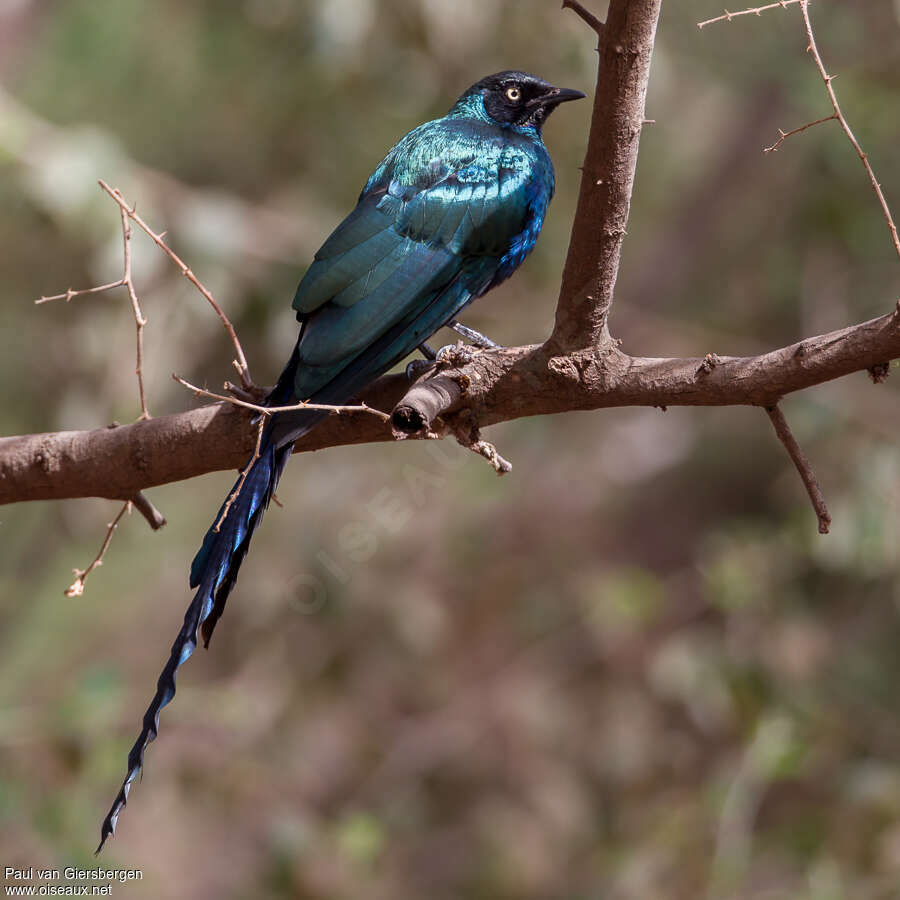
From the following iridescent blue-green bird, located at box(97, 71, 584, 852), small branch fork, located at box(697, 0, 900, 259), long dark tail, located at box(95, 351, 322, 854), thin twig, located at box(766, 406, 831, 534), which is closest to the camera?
small branch fork, located at box(697, 0, 900, 259)

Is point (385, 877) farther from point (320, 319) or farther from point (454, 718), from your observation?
point (320, 319)

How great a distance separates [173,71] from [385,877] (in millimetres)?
4438

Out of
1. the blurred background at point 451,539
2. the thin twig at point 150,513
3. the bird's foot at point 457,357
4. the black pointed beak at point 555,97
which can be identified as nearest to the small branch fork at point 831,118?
the bird's foot at point 457,357

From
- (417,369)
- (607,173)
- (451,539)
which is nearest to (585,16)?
(607,173)

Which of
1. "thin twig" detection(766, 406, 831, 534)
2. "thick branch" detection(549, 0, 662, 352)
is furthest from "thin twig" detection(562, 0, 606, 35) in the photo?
"thin twig" detection(766, 406, 831, 534)

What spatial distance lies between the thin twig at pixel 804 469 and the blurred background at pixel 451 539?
6.08ft

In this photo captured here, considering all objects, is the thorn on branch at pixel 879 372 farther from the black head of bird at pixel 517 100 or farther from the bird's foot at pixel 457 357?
the black head of bird at pixel 517 100

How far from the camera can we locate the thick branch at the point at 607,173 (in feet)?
6.36

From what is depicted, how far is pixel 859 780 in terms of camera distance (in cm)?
380

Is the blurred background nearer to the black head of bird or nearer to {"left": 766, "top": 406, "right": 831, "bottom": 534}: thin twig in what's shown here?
the black head of bird

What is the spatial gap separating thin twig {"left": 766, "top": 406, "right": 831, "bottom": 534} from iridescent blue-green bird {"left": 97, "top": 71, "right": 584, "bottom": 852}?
85cm

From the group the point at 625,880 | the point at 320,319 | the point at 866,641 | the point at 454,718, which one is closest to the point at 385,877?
the point at 454,718

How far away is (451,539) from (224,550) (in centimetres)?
354

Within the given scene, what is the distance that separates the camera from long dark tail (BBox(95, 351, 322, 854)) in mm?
2162
